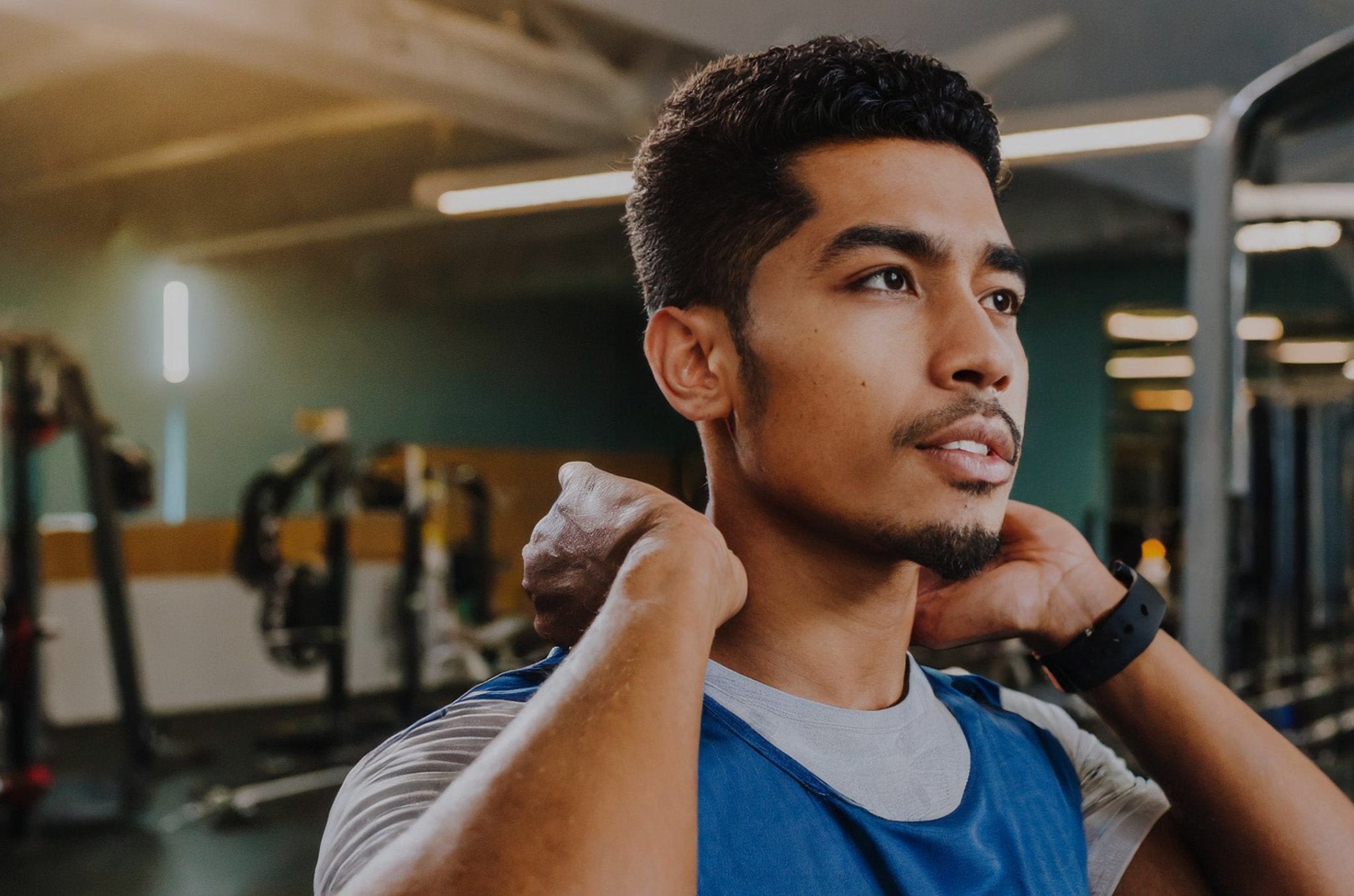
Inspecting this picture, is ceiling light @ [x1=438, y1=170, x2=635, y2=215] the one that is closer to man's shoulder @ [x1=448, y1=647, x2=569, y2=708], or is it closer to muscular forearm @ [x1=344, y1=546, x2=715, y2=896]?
man's shoulder @ [x1=448, y1=647, x2=569, y2=708]

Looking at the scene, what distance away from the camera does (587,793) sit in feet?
2.38

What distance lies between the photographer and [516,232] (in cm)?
969

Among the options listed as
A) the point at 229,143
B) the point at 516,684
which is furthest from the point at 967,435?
the point at 229,143

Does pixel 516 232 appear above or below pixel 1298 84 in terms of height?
above

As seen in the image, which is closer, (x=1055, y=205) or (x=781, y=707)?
(x=781, y=707)

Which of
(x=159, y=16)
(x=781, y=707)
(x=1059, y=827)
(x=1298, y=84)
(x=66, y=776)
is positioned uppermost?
(x=159, y=16)

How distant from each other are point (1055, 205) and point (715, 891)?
8.58m

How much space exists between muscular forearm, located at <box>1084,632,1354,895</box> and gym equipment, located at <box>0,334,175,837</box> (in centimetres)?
443

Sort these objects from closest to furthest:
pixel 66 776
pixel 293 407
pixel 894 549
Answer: pixel 894 549
pixel 66 776
pixel 293 407

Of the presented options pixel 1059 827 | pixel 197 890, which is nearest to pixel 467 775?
pixel 1059 827

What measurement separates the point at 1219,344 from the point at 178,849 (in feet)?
12.8

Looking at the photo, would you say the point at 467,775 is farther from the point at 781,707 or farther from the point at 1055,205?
the point at 1055,205

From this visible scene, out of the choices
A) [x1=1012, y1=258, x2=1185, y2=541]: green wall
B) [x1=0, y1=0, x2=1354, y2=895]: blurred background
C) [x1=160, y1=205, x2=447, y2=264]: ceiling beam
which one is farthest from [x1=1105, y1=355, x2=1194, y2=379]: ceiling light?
[x1=160, y1=205, x2=447, y2=264]: ceiling beam

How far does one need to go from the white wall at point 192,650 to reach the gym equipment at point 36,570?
7.49 ft
